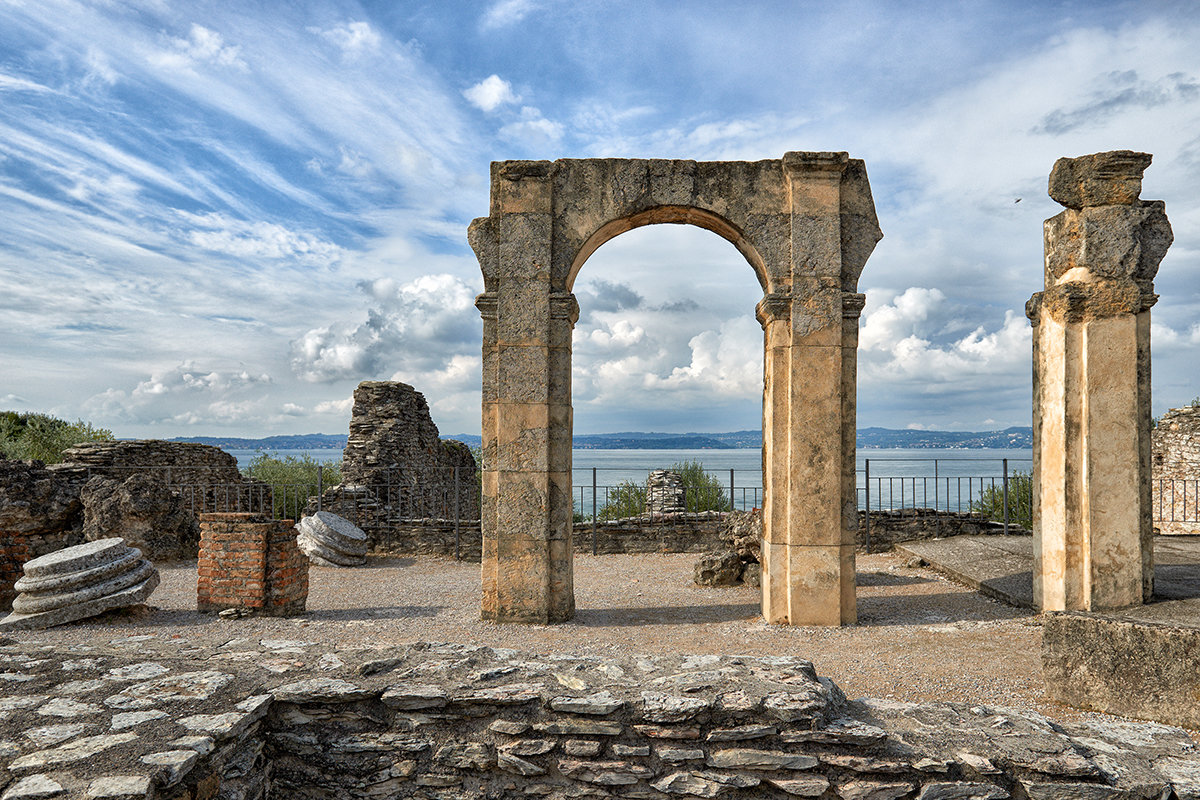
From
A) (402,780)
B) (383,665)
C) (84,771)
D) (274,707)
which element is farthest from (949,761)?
(84,771)

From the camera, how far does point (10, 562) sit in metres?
7.71

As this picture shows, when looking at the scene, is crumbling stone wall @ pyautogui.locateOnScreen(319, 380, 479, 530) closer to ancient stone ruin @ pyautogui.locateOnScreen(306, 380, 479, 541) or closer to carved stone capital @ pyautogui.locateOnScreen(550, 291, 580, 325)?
ancient stone ruin @ pyautogui.locateOnScreen(306, 380, 479, 541)

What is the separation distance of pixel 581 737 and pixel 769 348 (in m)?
4.76

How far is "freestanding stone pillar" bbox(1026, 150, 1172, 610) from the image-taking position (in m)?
6.46

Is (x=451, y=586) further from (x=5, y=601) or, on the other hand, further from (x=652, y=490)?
(x=652, y=490)

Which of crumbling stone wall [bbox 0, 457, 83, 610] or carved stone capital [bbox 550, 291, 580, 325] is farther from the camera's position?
crumbling stone wall [bbox 0, 457, 83, 610]

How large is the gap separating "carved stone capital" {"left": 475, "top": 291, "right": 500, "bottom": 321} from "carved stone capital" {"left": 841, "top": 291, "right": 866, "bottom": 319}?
3534 mm

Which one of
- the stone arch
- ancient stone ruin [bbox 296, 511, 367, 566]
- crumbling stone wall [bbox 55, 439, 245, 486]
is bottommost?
ancient stone ruin [bbox 296, 511, 367, 566]

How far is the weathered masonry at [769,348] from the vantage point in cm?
708

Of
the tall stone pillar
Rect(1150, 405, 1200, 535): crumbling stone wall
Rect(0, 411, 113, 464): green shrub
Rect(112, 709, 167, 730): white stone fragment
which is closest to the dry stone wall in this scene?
Rect(112, 709, 167, 730): white stone fragment

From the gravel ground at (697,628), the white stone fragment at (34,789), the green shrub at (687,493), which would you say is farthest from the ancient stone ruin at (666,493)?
the white stone fragment at (34,789)

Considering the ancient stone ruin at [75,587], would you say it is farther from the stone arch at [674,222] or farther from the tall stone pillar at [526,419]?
the stone arch at [674,222]

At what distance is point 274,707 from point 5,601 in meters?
6.02

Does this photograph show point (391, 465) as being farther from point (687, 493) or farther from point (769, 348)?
point (769, 348)
